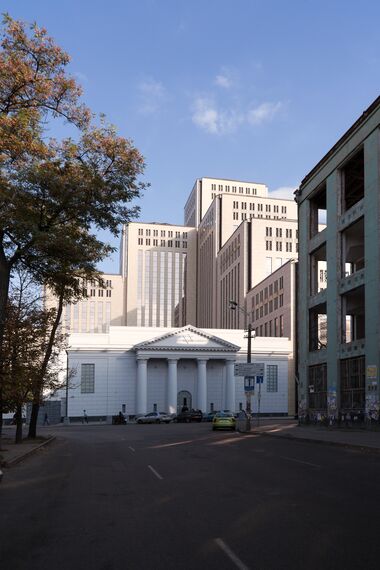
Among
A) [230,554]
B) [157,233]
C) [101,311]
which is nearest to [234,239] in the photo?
[157,233]

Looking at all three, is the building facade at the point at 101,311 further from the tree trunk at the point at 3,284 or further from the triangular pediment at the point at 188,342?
the tree trunk at the point at 3,284

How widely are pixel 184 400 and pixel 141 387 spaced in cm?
727

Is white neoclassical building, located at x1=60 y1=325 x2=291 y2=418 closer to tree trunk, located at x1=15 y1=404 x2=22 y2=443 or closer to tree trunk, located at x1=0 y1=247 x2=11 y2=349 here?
tree trunk, located at x1=15 y1=404 x2=22 y2=443

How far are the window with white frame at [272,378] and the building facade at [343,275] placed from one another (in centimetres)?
3976

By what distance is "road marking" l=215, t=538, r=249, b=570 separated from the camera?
587 centimetres

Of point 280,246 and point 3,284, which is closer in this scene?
point 3,284

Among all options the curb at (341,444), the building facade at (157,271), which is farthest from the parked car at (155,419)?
the building facade at (157,271)

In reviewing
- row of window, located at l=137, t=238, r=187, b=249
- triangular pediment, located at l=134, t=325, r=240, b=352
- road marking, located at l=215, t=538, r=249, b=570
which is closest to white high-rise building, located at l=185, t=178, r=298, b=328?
row of window, located at l=137, t=238, r=187, b=249

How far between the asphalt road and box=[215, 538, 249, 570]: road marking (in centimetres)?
2

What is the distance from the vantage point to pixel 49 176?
16.2 metres

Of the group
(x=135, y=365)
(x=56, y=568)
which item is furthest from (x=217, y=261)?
(x=56, y=568)

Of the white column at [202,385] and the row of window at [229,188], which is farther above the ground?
the row of window at [229,188]

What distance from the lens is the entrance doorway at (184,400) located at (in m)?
83.9

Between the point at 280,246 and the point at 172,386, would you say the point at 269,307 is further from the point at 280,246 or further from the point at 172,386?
the point at 172,386
